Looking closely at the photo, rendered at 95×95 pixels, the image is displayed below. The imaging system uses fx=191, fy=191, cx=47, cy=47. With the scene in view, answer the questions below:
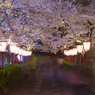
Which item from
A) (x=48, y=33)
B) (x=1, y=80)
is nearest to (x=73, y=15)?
(x=48, y=33)

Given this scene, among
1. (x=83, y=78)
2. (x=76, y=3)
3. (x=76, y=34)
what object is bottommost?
(x=83, y=78)

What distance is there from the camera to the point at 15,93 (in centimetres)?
1023

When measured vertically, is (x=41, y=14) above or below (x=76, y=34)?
above

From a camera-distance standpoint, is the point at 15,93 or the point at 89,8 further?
the point at 89,8

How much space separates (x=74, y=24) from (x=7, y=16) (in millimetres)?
10458

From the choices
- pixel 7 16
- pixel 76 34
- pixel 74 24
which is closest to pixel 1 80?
pixel 7 16

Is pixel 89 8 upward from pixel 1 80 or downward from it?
upward

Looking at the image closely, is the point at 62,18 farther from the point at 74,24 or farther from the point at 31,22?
the point at 31,22

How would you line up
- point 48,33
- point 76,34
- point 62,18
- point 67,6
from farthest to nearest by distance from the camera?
point 48,33 → point 76,34 → point 62,18 → point 67,6

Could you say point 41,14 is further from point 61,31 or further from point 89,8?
point 61,31

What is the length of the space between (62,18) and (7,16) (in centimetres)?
875

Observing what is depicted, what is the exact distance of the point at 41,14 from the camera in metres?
20.4

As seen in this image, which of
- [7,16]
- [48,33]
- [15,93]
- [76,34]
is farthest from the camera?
[48,33]

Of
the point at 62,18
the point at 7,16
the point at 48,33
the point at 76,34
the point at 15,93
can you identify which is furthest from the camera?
the point at 48,33
